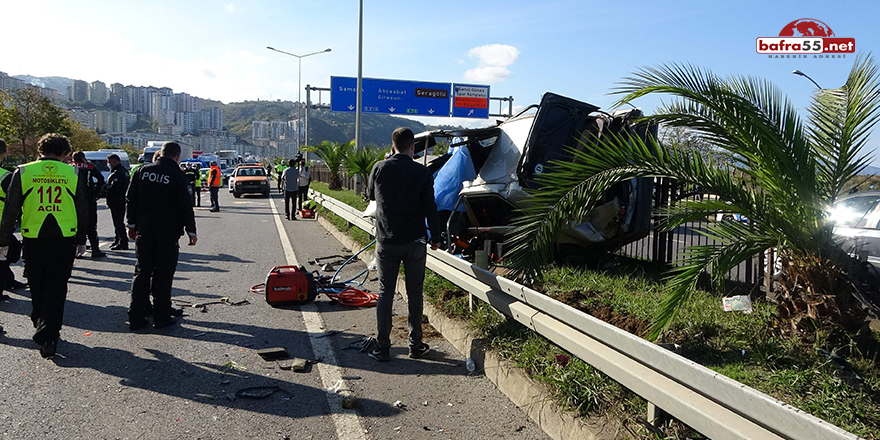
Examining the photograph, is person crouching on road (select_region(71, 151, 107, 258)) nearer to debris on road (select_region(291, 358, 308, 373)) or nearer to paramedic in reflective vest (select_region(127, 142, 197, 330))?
paramedic in reflective vest (select_region(127, 142, 197, 330))

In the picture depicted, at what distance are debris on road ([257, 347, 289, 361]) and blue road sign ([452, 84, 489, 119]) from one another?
28.3m

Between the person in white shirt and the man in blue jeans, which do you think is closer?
the man in blue jeans

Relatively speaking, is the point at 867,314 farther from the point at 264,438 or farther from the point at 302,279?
the point at 302,279

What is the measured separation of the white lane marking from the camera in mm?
4023

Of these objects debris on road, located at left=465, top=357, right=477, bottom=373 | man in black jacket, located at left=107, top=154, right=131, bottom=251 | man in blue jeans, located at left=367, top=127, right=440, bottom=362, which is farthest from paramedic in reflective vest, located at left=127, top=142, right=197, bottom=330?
man in black jacket, located at left=107, top=154, right=131, bottom=251

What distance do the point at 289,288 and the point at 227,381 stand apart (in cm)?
257

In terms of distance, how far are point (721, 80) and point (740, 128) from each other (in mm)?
381

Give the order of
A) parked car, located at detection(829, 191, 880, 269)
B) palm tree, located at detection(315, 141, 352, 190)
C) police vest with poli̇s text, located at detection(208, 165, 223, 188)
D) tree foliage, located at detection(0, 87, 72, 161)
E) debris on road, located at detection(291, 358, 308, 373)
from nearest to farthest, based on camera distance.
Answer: debris on road, located at detection(291, 358, 308, 373), parked car, located at detection(829, 191, 880, 269), police vest with poli̇s text, located at detection(208, 165, 223, 188), palm tree, located at detection(315, 141, 352, 190), tree foliage, located at detection(0, 87, 72, 161)

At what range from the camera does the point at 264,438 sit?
Answer: 3867mm

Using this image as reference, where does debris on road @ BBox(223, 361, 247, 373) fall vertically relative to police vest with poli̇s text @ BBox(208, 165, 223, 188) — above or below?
below

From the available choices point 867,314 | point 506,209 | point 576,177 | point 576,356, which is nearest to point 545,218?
point 576,177

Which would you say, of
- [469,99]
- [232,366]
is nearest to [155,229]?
[232,366]

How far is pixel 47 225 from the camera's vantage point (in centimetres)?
556

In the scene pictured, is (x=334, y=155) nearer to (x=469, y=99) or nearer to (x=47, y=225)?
(x=469, y=99)
